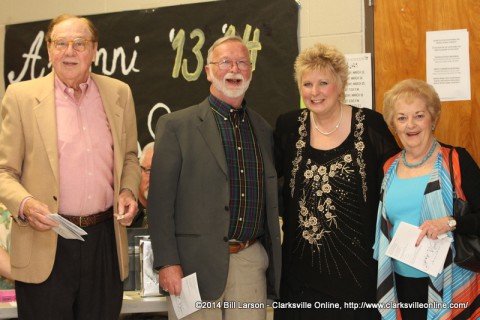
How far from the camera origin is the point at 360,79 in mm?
4066

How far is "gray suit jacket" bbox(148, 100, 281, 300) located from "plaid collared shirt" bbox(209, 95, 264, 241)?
5 centimetres

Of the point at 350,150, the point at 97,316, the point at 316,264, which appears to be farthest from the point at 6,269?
the point at 350,150

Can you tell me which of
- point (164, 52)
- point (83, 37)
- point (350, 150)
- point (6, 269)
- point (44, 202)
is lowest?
point (6, 269)

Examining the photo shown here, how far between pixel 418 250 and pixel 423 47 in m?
1.71

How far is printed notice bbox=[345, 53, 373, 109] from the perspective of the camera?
4047mm

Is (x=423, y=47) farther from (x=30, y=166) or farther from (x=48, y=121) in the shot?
(x=30, y=166)

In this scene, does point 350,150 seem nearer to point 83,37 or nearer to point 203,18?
point 83,37

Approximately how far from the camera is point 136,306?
10.2 feet

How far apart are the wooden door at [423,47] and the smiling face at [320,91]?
40.9 inches

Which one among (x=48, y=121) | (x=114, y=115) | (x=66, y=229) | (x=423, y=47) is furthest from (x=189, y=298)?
(x=423, y=47)

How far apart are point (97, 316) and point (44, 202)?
0.57 meters

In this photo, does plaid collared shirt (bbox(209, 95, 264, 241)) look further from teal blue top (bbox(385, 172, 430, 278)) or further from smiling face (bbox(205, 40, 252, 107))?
teal blue top (bbox(385, 172, 430, 278))

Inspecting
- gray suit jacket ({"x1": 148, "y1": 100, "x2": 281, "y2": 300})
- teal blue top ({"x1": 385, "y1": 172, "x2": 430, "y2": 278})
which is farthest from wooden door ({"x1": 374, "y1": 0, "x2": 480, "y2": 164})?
gray suit jacket ({"x1": 148, "y1": 100, "x2": 281, "y2": 300})

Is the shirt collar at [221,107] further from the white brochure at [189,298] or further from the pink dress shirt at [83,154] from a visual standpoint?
the white brochure at [189,298]
